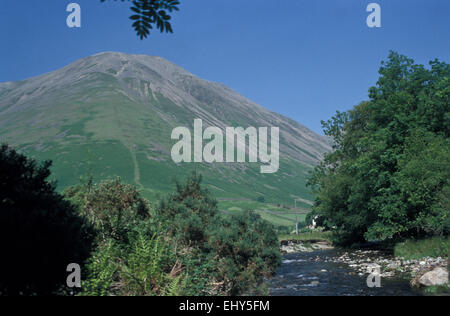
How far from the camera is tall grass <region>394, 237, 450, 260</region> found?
2422 centimetres

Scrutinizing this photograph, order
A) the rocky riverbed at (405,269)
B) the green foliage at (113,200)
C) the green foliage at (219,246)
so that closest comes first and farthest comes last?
1. the green foliage at (219,246)
2. the green foliage at (113,200)
3. the rocky riverbed at (405,269)

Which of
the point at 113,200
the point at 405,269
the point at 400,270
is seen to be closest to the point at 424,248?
the point at 405,269

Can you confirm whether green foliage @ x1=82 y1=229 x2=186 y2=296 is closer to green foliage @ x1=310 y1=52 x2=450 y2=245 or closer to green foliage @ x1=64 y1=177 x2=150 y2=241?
green foliage @ x1=64 y1=177 x2=150 y2=241

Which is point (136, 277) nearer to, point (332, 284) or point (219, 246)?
point (219, 246)

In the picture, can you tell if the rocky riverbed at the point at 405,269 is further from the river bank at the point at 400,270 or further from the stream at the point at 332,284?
the stream at the point at 332,284

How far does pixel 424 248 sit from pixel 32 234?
29207mm

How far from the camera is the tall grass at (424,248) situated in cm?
2422

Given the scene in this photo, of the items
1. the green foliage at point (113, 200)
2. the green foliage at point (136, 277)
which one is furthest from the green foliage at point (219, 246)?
the green foliage at point (113, 200)

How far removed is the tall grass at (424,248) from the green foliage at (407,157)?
921 mm

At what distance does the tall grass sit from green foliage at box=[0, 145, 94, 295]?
25.0m

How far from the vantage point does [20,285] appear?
5055 millimetres

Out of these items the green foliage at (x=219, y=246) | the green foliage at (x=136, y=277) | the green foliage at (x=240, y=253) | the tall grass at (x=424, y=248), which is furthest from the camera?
the tall grass at (x=424, y=248)

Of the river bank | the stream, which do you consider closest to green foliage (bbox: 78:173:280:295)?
the stream

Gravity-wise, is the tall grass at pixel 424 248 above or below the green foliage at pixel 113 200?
below
